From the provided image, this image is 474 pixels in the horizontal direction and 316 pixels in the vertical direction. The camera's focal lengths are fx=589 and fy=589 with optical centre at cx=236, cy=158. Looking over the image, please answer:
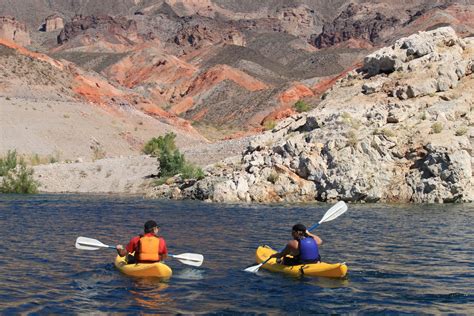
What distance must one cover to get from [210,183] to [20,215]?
1068 cm

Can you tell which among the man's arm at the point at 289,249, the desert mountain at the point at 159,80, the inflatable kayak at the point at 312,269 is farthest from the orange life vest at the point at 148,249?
the desert mountain at the point at 159,80

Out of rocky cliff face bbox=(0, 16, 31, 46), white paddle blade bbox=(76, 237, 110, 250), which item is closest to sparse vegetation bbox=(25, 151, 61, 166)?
white paddle blade bbox=(76, 237, 110, 250)

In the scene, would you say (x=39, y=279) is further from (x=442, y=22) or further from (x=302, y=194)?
(x=442, y=22)

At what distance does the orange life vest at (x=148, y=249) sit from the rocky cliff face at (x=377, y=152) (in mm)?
16788

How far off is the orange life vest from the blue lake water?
0.55 meters

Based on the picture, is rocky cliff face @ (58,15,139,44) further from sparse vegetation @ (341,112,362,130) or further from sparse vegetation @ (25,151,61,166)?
sparse vegetation @ (341,112,362,130)

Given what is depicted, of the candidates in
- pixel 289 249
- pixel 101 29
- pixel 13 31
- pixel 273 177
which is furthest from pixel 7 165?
pixel 101 29

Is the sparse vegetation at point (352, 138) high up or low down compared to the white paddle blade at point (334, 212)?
up

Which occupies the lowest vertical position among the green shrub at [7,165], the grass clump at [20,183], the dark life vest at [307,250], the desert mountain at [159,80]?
the dark life vest at [307,250]

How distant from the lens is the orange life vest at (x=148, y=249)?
1310cm

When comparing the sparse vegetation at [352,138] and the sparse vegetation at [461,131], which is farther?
the sparse vegetation at [352,138]

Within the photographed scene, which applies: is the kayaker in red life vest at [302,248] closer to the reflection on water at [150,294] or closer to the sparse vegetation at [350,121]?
the reflection on water at [150,294]

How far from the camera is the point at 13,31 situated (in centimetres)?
16975

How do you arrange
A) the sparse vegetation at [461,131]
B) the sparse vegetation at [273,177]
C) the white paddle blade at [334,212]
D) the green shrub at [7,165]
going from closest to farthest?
the white paddle blade at [334,212], the sparse vegetation at [461,131], the sparse vegetation at [273,177], the green shrub at [7,165]
